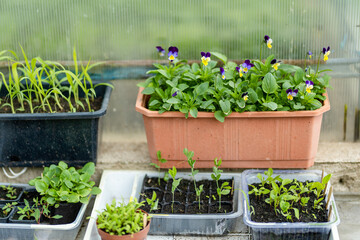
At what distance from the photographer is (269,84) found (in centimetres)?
254

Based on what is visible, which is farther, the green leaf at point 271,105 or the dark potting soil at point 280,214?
the green leaf at point 271,105

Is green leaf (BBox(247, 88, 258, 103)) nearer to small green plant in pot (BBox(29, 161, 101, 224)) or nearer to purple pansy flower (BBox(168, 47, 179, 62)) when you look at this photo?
purple pansy flower (BBox(168, 47, 179, 62))

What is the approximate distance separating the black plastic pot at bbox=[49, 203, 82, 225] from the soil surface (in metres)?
0.30

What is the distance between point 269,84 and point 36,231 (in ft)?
3.86

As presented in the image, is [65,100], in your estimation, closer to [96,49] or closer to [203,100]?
[96,49]

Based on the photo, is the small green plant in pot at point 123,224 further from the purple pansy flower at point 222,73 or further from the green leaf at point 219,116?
the purple pansy flower at point 222,73

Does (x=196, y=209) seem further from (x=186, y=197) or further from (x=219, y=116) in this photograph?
(x=219, y=116)

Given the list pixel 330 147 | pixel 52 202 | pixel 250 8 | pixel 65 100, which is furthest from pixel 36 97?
pixel 330 147

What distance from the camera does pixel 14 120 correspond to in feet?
8.72

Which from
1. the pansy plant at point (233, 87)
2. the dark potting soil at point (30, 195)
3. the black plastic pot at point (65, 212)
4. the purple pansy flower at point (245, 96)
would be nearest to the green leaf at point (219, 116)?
the pansy plant at point (233, 87)

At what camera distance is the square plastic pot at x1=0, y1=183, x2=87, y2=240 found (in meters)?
2.44

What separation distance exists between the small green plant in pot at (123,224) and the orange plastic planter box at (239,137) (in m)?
0.47

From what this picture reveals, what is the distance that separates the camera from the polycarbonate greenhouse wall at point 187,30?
281cm

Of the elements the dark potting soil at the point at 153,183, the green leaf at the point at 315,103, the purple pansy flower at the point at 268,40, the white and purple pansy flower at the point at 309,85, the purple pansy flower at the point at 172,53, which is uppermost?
the purple pansy flower at the point at 268,40
